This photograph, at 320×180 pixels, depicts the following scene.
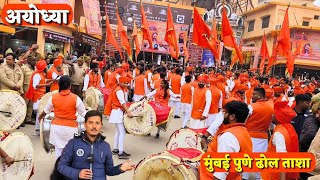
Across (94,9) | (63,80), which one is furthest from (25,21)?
(94,9)

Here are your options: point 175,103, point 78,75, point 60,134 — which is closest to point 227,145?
point 60,134

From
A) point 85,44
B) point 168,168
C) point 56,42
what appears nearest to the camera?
point 168,168

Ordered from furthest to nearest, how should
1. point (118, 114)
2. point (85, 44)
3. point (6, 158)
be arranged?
point (85, 44), point (118, 114), point (6, 158)

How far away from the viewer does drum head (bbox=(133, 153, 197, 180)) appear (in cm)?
388

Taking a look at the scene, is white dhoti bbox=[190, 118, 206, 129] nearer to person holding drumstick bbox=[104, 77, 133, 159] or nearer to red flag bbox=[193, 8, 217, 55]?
person holding drumstick bbox=[104, 77, 133, 159]

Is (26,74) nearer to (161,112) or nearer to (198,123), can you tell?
(161,112)

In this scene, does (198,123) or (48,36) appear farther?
(48,36)

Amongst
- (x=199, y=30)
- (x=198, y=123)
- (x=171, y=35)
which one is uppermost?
(x=199, y=30)

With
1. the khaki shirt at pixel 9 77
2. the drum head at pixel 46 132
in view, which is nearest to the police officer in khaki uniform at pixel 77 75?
the khaki shirt at pixel 9 77

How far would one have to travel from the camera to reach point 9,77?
27.7 ft

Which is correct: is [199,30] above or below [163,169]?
above

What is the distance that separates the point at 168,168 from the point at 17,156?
198 centimetres

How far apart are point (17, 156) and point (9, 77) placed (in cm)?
441

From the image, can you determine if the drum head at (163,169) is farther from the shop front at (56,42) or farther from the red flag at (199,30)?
the shop front at (56,42)
